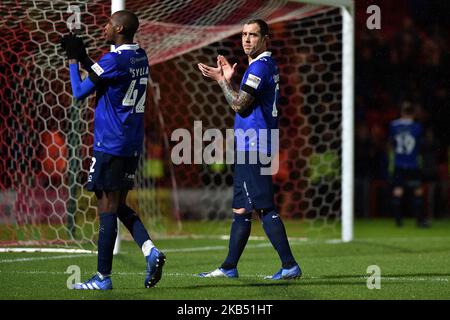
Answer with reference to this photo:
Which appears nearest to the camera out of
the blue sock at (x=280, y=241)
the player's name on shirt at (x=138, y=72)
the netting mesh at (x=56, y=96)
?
the player's name on shirt at (x=138, y=72)

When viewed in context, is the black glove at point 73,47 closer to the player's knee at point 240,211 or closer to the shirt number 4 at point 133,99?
the shirt number 4 at point 133,99

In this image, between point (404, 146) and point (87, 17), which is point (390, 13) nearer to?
point (404, 146)

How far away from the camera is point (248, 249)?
29.0ft

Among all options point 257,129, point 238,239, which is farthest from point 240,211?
point 257,129

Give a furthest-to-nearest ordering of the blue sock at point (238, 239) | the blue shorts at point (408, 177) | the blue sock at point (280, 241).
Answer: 1. the blue shorts at point (408, 177)
2. the blue sock at point (238, 239)
3. the blue sock at point (280, 241)

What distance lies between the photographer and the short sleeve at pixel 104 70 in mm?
5430

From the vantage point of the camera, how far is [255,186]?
20.1 ft

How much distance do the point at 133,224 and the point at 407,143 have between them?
7857 mm

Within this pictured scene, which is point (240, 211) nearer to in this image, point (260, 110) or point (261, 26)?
point (260, 110)

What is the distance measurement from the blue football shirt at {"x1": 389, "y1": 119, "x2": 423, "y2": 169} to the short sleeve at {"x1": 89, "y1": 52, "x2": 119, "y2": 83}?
8050 mm

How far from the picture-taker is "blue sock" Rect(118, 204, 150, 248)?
5605mm

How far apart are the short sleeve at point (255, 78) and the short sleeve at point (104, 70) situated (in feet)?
3.19

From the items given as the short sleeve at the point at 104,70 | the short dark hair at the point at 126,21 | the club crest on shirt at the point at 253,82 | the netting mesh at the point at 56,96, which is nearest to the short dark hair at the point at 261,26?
the club crest on shirt at the point at 253,82

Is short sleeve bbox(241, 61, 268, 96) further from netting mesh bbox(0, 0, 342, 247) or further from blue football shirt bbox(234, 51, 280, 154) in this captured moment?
netting mesh bbox(0, 0, 342, 247)
